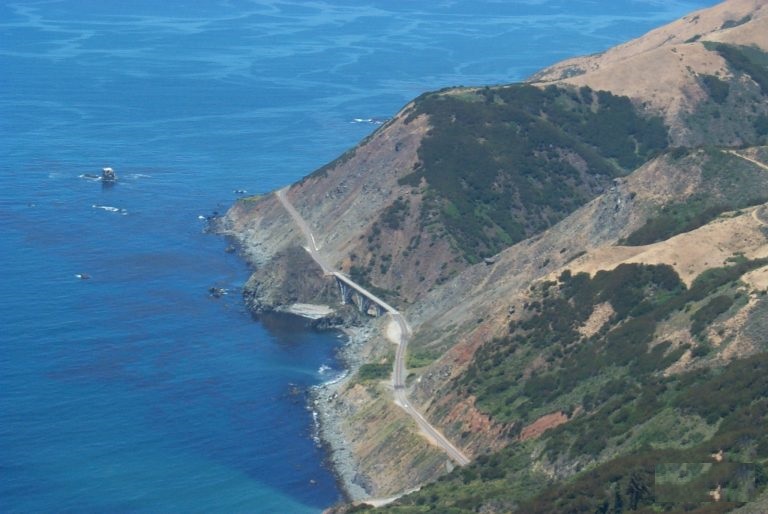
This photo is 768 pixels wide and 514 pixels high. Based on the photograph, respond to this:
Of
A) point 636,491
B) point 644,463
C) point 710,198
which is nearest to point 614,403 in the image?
point 644,463

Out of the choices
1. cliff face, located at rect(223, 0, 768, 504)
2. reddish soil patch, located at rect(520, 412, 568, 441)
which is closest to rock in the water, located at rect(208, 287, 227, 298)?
cliff face, located at rect(223, 0, 768, 504)

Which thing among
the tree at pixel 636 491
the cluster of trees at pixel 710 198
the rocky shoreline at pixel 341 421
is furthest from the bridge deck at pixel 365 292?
the tree at pixel 636 491

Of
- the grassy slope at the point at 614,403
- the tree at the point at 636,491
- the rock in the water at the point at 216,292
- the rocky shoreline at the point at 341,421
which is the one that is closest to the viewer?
the tree at the point at 636,491

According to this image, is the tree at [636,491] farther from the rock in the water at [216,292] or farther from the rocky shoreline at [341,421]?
the rock in the water at [216,292]

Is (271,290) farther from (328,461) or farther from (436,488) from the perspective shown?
(436,488)

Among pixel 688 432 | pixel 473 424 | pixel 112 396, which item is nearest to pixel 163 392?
pixel 112 396

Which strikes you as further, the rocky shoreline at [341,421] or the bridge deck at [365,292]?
the bridge deck at [365,292]

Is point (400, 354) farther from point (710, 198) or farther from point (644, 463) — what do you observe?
point (644, 463)
